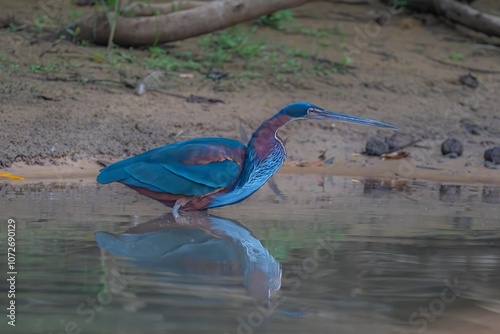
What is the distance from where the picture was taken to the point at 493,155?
8531mm

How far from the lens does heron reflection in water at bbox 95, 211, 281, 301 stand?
458 centimetres

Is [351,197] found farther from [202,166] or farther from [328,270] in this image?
[328,270]

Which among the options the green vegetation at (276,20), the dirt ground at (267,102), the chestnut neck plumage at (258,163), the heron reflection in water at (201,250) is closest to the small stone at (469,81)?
the dirt ground at (267,102)

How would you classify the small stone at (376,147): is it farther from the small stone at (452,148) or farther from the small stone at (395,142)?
the small stone at (452,148)

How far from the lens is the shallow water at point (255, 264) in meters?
3.81

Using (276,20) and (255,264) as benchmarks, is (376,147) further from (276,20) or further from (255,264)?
(255,264)

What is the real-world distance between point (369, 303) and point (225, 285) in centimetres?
64

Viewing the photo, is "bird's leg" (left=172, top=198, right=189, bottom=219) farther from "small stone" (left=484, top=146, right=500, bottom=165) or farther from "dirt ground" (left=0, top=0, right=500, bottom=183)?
"small stone" (left=484, top=146, right=500, bottom=165)

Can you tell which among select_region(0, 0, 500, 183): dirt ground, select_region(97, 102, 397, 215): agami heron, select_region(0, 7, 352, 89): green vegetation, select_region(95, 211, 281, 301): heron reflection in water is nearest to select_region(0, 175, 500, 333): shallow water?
select_region(95, 211, 281, 301): heron reflection in water

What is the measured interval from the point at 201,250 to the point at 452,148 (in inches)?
162

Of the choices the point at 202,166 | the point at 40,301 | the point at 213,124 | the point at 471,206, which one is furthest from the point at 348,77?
the point at 40,301

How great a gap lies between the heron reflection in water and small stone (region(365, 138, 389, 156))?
9.24 ft

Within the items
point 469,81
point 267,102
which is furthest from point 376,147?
point 469,81

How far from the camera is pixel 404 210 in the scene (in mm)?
6641
